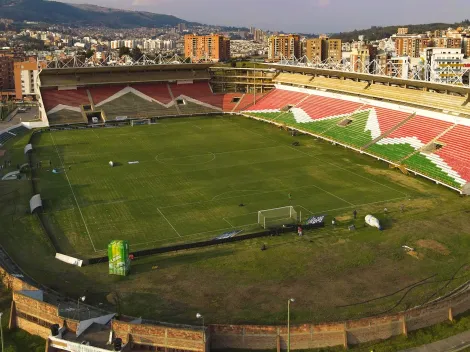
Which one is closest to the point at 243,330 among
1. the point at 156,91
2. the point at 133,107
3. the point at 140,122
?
the point at 140,122

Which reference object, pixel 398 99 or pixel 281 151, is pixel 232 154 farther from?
pixel 398 99

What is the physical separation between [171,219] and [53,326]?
13791mm

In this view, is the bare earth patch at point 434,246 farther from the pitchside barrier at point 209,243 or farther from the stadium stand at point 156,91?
the stadium stand at point 156,91

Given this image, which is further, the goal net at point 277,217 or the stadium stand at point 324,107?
the stadium stand at point 324,107

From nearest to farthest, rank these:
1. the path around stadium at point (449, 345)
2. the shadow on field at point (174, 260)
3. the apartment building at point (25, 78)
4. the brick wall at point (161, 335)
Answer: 1. the brick wall at point (161, 335)
2. the path around stadium at point (449, 345)
3. the shadow on field at point (174, 260)
4. the apartment building at point (25, 78)

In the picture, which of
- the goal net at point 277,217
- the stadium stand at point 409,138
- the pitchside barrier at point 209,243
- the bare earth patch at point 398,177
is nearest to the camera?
the pitchside barrier at point 209,243

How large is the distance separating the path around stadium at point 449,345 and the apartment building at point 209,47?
166 meters

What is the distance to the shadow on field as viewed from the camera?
24703 mm

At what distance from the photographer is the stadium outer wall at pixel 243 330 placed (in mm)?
17250

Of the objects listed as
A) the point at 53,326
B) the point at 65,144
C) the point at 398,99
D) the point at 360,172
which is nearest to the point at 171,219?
the point at 53,326

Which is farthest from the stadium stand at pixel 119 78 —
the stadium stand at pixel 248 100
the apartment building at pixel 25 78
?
the apartment building at pixel 25 78

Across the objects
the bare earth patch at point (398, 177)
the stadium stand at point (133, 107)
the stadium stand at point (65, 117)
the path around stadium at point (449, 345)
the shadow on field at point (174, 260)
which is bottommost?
the path around stadium at point (449, 345)

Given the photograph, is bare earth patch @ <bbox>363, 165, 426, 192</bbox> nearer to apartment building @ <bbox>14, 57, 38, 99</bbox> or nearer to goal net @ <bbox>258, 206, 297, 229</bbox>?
goal net @ <bbox>258, 206, 297, 229</bbox>

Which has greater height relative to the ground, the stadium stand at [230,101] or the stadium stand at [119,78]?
the stadium stand at [119,78]
